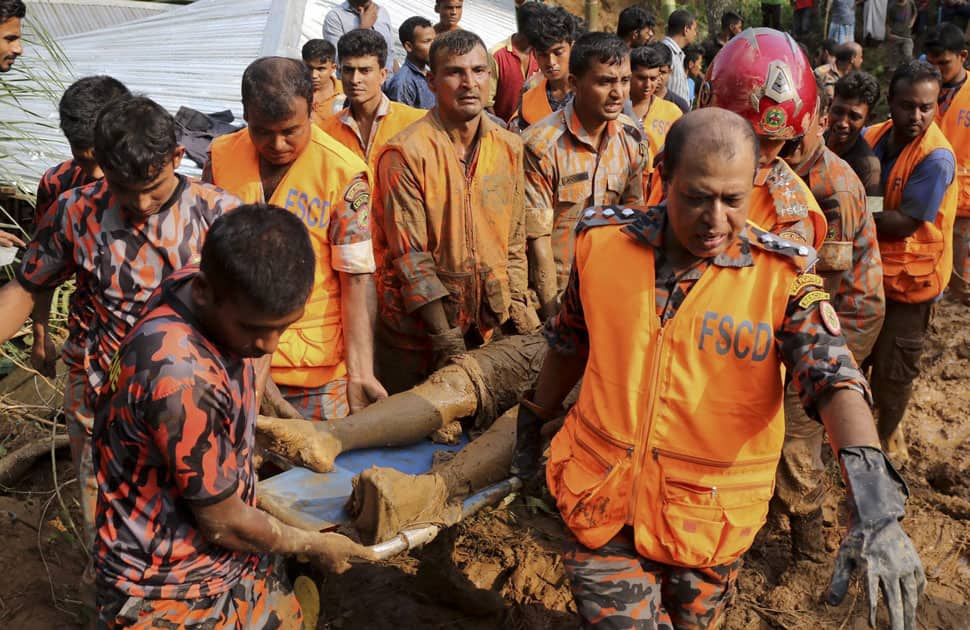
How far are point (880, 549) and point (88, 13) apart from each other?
10.8 metres

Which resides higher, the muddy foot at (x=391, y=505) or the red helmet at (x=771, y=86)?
the red helmet at (x=771, y=86)

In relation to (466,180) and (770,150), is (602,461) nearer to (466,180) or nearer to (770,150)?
(770,150)

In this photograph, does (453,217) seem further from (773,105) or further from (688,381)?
(688,381)

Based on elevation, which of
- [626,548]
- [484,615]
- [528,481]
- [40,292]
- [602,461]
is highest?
[40,292]

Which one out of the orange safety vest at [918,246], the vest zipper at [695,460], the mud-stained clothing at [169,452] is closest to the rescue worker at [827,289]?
the orange safety vest at [918,246]

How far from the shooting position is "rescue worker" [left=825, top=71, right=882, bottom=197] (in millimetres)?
4262

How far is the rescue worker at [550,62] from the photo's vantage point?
18.7 ft

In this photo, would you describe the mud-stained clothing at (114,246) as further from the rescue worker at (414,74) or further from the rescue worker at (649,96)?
the rescue worker at (414,74)

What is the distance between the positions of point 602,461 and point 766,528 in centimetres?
221

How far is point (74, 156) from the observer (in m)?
3.26

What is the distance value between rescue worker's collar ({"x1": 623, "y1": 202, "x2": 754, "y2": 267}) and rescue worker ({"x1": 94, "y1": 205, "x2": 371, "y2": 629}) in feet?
2.97

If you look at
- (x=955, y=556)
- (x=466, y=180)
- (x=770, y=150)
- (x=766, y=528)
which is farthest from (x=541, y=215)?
(x=955, y=556)

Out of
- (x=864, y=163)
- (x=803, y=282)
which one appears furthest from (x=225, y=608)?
(x=864, y=163)

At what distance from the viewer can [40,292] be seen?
2.82 metres
